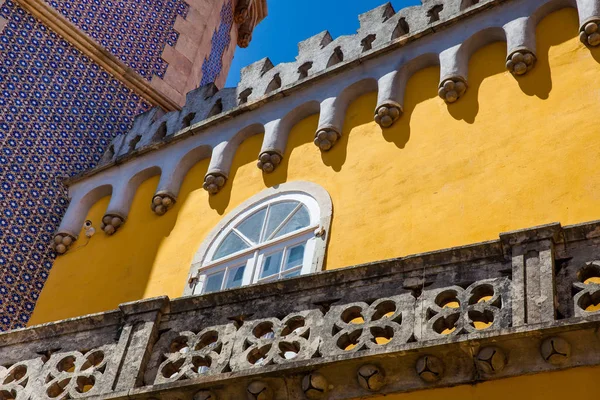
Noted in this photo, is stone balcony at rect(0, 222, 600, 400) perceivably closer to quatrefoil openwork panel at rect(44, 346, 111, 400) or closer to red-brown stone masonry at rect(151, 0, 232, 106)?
quatrefoil openwork panel at rect(44, 346, 111, 400)

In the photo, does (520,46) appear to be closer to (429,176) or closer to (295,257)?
(429,176)

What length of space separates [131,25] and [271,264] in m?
5.53

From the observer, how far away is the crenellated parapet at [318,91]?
8.64 meters

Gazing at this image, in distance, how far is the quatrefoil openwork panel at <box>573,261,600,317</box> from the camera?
5.43 m

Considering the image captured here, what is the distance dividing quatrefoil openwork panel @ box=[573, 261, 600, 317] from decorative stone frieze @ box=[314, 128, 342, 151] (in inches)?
150

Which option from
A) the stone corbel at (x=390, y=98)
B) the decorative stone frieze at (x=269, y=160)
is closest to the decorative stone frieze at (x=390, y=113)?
the stone corbel at (x=390, y=98)

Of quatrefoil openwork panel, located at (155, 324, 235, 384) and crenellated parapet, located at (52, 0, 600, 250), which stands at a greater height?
crenellated parapet, located at (52, 0, 600, 250)

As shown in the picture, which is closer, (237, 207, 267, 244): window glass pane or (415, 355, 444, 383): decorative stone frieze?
(415, 355, 444, 383): decorative stone frieze

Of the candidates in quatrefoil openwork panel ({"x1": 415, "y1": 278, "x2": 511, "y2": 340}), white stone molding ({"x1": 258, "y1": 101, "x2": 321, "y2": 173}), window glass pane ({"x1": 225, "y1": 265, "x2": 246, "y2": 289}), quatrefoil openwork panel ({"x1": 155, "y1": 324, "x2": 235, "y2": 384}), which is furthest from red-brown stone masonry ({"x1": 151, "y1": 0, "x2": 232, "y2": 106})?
quatrefoil openwork panel ({"x1": 415, "y1": 278, "x2": 511, "y2": 340})

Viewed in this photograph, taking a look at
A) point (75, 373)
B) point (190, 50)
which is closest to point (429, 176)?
point (75, 373)

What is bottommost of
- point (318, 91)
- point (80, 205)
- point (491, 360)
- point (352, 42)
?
point (491, 360)

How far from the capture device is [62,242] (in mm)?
10578

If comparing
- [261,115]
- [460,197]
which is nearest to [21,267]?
[261,115]

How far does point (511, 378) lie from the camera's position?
213 inches
